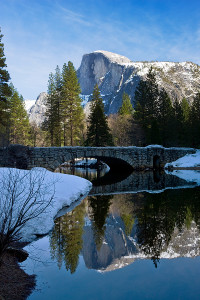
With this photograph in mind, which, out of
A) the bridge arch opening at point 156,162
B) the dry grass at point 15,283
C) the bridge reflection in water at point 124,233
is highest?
the dry grass at point 15,283

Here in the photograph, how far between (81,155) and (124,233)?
66.3ft

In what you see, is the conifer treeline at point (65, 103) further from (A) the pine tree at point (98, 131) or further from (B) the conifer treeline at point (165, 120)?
(B) the conifer treeline at point (165, 120)

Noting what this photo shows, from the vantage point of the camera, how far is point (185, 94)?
5842 inches

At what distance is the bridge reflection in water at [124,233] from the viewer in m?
6.09

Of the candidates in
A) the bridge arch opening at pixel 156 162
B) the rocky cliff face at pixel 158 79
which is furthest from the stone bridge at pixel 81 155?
the rocky cliff face at pixel 158 79

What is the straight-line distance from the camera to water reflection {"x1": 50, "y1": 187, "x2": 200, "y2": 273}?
20.0 ft

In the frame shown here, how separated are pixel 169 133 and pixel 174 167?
38.1 feet

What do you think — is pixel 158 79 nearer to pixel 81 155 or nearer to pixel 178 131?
pixel 178 131

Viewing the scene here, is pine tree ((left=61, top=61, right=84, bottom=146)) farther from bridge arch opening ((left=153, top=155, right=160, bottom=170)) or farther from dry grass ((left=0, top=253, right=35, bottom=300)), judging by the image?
dry grass ((left=0, top=253, right=35, bottom=300))

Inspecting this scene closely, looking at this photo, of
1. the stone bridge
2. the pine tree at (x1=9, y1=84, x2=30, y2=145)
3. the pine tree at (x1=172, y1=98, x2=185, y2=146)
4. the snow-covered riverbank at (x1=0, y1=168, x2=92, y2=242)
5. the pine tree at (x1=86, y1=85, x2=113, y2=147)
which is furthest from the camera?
the pine tree at (x1=9, y1=84, x2=30, y2=145)

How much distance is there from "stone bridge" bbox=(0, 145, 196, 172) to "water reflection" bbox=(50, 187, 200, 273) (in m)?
6.83

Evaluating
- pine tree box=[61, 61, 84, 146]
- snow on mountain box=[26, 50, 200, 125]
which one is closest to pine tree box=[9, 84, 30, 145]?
pine tree box=[61, 61, 84, 146]

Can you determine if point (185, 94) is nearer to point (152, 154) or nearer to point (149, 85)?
point (149, 85)

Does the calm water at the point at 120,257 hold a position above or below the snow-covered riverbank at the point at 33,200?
below
